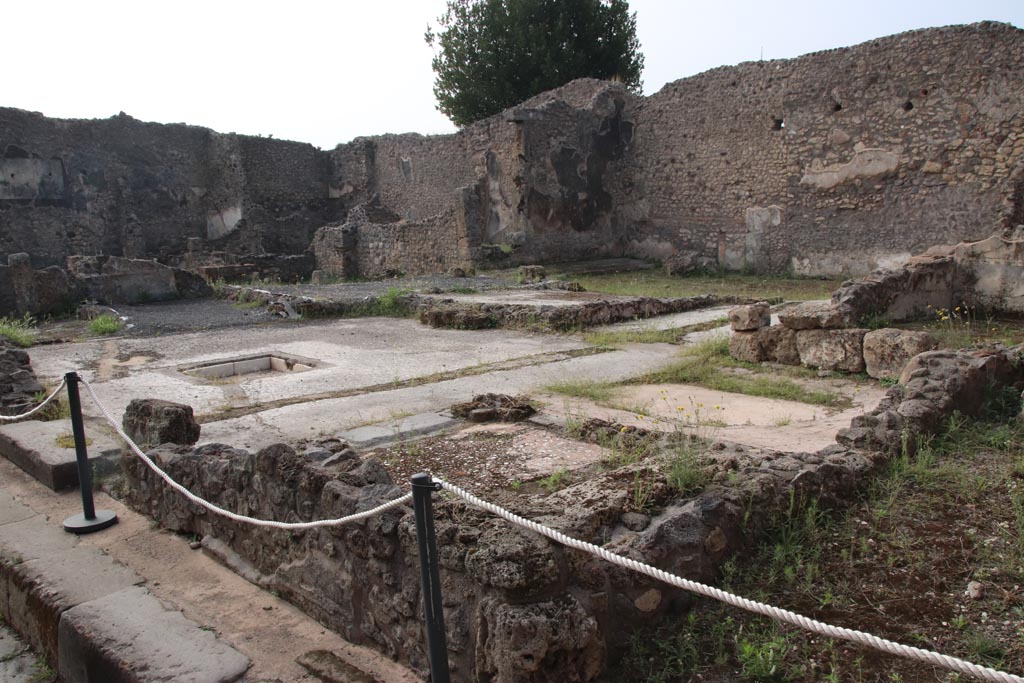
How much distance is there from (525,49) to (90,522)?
76.5 feet

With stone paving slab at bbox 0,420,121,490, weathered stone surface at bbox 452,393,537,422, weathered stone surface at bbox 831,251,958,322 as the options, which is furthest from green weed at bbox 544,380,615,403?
stone paving slab at bbox 0,420,121,490

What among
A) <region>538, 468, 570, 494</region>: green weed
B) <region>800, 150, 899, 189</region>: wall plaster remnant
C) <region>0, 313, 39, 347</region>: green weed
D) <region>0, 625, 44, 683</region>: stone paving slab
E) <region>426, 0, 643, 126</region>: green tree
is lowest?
<region>0, 625, 44, 683</region>: stone paving slab

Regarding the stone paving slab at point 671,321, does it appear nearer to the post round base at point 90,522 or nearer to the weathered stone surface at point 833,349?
the weathered stone surface at point 833,349

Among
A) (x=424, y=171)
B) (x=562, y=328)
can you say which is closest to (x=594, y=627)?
(x=562, y=328)

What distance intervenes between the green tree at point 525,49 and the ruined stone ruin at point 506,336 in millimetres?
4364

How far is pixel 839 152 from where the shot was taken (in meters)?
14.1

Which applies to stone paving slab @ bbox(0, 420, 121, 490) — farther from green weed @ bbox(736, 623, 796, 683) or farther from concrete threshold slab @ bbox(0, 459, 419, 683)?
green weed @ bbox(736, 623, 796, 683)

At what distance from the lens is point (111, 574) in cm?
310

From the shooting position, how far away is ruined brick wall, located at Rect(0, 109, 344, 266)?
62.7 ft

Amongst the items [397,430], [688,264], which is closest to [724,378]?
[397,430]

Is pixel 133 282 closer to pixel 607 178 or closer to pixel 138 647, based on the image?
pixel 607 178

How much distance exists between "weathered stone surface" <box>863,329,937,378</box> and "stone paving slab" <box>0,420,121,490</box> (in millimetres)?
5226

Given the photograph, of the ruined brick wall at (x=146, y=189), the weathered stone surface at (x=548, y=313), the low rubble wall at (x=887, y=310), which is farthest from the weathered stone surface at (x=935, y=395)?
the ruined brick wall at (x=146, y=189)

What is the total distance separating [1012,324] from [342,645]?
744 centimetres
